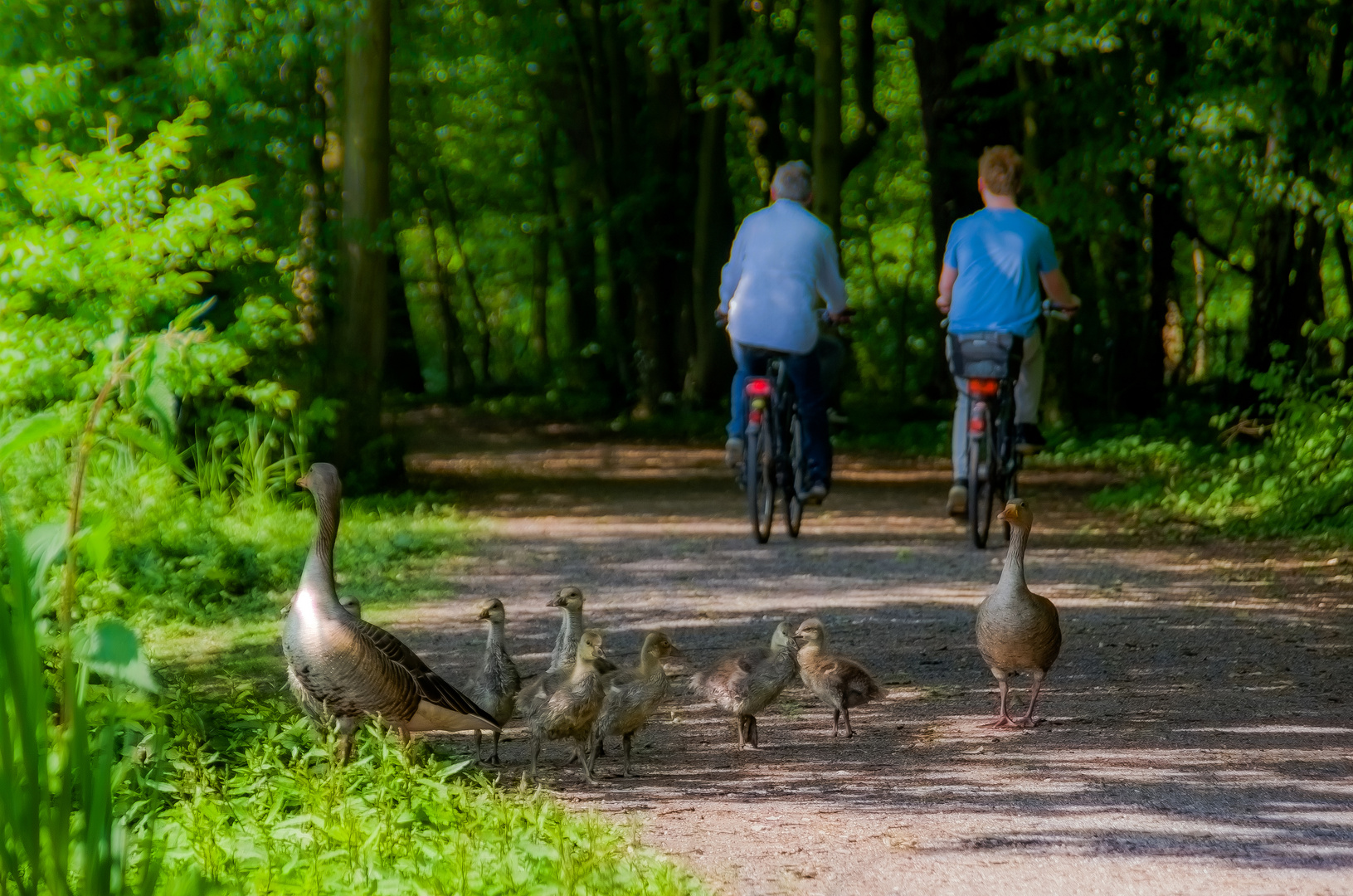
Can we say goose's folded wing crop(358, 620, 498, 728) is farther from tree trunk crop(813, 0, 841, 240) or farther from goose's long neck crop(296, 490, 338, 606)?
tree trunk crop(813, 0, 841, 240)

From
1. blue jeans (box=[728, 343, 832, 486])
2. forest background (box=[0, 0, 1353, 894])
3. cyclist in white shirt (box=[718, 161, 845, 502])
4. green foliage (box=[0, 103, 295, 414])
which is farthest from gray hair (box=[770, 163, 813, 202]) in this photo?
green foliage (box=[0, 103, 295, 414])

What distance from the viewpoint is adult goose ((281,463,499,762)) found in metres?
5.81

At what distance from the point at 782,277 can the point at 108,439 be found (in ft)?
14.7

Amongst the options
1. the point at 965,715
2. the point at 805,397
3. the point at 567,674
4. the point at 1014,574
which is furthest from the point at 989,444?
the point at 567,674

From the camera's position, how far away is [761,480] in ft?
42.4

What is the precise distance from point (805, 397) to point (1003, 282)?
163cm

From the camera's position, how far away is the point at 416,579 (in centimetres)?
1151

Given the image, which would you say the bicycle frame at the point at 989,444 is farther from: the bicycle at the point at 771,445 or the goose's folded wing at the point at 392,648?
the goose's folded wing at the point at 392,648

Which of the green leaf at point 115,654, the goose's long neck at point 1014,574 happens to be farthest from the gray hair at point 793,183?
the green leaf at point 115,654

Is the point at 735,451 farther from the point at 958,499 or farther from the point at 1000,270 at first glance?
the point at 1000,270

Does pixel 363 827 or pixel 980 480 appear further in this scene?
pixel 980 480

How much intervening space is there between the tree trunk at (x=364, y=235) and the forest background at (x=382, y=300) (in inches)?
1.3

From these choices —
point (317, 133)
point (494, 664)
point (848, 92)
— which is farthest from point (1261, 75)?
point (848, 92)

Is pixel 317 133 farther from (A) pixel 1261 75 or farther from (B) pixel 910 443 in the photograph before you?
(B) pixel 910 443
